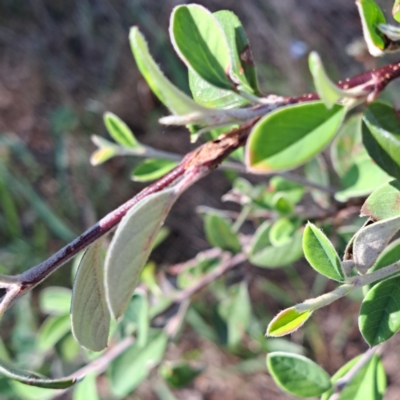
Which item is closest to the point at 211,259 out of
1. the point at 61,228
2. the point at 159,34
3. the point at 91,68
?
the point at 61,228

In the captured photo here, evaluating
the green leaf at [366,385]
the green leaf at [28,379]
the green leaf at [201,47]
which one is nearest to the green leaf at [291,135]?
the green leaf at [201,47]

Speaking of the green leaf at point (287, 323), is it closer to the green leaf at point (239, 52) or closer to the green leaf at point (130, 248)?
the green leaf at point (130, 248)

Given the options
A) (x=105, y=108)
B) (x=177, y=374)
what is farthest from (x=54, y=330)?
(x=105, y=108)

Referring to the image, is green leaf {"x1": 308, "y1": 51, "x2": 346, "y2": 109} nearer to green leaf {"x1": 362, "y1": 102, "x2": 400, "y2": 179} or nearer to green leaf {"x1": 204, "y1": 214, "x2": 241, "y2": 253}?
green leaf {"x1": 362, "y1": 102, "x2": 400, "y2": 179}

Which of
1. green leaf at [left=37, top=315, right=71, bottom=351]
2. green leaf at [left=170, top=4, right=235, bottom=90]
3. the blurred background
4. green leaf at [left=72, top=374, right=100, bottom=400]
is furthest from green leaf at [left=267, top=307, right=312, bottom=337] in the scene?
the blurred background

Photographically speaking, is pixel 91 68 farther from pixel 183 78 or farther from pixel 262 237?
pixel 262 237
